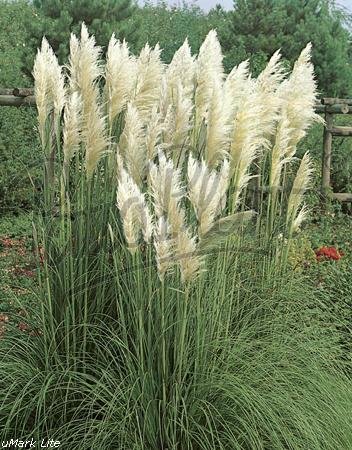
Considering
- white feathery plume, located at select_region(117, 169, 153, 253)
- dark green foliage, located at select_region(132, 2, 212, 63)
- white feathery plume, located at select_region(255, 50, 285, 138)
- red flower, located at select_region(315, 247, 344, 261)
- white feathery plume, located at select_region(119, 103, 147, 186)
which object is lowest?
red flower, located at select_region(315, 247, 344, 261)

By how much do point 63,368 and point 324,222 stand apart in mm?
5954

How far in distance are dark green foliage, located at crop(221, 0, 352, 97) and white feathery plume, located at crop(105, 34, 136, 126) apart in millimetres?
10272

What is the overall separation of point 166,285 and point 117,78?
1.11 m

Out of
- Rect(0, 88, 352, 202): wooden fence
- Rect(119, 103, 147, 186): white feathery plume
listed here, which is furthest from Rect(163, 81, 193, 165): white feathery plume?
Rect(0, 88, 352, 202): wooden fence

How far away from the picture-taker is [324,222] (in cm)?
954

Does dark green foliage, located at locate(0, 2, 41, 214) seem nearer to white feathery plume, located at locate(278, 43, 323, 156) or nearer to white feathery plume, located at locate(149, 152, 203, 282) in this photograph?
white feathery plume, located at locate(278, 43, 323, 156)

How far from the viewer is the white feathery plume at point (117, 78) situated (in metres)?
4.34

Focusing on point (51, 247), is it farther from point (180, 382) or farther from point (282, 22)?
point (282, 22)

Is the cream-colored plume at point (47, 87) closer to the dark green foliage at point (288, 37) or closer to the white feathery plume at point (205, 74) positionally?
the white feathery plume at point (205, 74)

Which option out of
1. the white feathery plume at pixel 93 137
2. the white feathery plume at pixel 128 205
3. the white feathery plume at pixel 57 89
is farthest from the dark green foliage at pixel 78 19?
the white feathery plume at pixel 128 205

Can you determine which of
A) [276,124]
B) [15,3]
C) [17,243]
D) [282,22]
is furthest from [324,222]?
[15,3]

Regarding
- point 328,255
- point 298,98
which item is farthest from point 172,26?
point 298,98

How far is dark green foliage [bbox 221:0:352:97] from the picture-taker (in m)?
14.9

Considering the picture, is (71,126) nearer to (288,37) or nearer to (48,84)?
(48,84)
